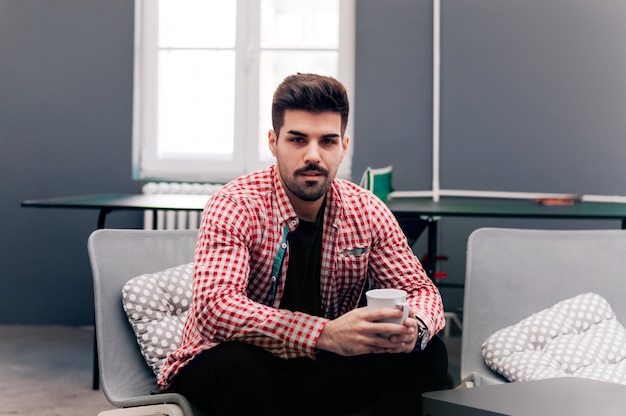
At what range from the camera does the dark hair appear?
1.91 metres

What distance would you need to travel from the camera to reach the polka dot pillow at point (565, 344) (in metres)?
2.19

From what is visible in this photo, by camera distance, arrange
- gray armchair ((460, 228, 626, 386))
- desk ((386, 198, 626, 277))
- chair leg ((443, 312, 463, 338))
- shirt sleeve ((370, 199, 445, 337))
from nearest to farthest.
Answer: shirt sleeve ((370, 199, 445, 337)), gray armchair ((460, 228, 626, 386)), desk ((386, 198, 626, 277)), chair leg ((443, 312, 463, 338))

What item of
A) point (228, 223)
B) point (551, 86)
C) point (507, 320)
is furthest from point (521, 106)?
point (228, 223)

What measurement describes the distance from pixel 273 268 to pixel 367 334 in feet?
1.30

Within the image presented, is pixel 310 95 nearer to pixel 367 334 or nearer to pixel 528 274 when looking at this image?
pixel 367 334

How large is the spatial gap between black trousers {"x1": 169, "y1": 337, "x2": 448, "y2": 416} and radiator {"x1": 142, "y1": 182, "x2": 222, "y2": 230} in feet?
9.74

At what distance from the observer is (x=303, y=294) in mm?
1930

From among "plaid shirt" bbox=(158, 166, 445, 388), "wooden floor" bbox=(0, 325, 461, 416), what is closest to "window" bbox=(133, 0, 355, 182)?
"wooden floor" bbox=(0, 325, 461, 416)

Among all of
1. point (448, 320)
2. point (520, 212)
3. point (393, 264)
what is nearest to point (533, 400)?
point (393, 264)

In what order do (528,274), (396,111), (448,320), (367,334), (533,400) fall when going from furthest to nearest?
1. (396,111)
2. (448,320)
3. (528,274)
4. (367,334)
5. (533,400)

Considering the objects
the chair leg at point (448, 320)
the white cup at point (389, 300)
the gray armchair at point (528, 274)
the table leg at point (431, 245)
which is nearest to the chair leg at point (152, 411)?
the white cup at point (389, 300)

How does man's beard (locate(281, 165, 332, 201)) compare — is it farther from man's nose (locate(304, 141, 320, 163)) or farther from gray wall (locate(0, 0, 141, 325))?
gray wall (locate(0, 0, 141, 325))

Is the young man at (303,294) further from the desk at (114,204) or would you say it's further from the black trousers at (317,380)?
the desk at (114,204)

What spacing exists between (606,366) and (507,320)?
11.8 inches
